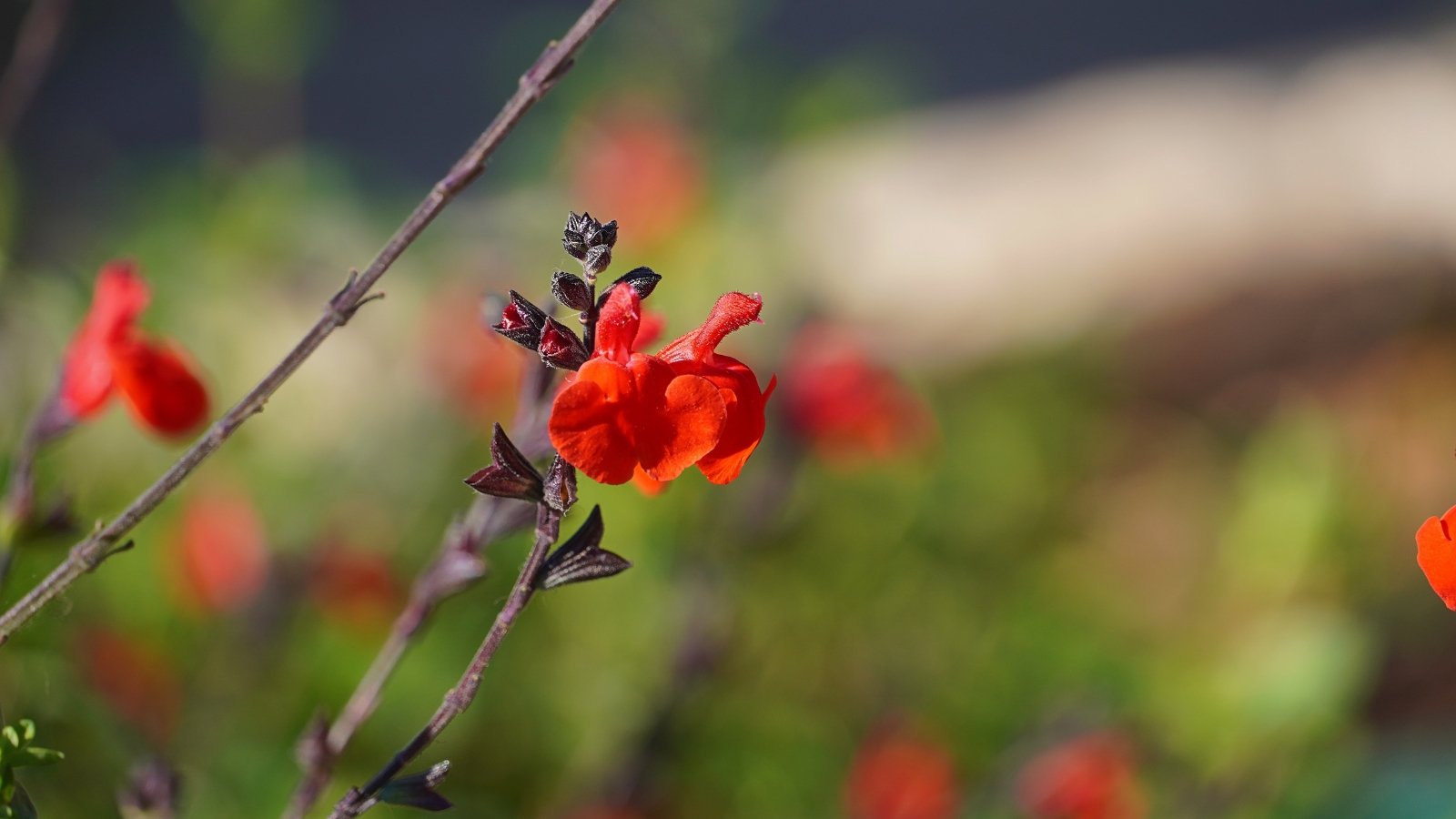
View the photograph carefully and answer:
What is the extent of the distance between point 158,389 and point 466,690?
0.32 meters

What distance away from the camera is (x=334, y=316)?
50 centimetres

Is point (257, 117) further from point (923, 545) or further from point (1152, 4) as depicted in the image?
point (1152, 4)

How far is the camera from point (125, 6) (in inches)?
216

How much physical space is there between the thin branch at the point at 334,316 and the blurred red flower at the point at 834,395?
0.99 meters

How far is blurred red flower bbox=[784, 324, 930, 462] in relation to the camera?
1468 mm

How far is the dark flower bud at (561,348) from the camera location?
0.53 meters

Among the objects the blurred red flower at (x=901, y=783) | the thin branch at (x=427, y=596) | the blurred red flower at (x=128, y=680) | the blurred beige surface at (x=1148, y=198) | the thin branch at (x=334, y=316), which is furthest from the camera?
the blurred beige surface at (x=1148, y=198)

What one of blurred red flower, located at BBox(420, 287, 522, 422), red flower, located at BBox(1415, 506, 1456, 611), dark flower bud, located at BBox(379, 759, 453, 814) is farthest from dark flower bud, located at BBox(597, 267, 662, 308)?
blurred red flower, located at BBox(420, 287, 522, 422)

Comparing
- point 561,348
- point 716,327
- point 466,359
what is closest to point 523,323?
point 561,348

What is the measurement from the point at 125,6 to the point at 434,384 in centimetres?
427

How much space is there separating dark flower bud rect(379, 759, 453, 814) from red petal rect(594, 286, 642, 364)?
7.8 inches

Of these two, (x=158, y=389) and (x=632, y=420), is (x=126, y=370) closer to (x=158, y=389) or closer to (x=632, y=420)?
(x=158, y=389)

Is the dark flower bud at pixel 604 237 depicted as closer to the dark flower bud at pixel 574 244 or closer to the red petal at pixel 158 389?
the dark flower bud at pixel 574 244

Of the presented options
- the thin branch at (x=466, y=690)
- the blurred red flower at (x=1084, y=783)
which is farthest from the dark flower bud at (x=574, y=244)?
the blurred red flower at (x=1084, y=783)
